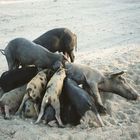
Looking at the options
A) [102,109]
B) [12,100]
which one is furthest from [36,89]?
[102,109]

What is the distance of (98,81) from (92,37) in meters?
6.60

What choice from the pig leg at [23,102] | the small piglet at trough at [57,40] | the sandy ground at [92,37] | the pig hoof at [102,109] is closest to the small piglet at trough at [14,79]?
the pig leg at [23,102]

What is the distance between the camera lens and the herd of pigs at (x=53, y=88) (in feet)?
20.2

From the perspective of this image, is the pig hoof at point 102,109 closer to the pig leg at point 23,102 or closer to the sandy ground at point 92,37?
the sandy ground at point 92,37

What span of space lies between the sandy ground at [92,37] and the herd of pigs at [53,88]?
0.19 metres

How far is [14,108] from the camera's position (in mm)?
6582

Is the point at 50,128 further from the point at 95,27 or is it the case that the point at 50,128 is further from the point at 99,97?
the point at 95,27

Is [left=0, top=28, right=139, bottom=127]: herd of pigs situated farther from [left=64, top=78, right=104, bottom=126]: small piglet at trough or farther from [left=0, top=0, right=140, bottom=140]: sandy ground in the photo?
[left=0, top=0, right=140, bottom=140]: sandy ground

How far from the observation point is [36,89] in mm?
6477

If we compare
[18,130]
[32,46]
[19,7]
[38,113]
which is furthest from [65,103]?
[19,7]

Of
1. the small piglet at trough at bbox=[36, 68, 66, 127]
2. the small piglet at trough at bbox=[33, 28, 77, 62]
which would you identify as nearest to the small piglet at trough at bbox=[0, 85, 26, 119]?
the small piglet at trough at bbox=[36, 68, 66, 127]

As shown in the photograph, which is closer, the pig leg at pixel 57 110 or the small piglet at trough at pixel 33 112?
the pig leg at pixel 57 110

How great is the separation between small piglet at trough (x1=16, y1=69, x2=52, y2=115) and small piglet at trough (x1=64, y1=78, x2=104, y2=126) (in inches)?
14.1

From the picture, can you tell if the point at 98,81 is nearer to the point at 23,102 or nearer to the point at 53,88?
the point at 53,88
